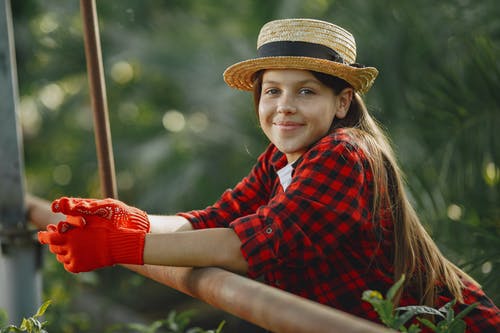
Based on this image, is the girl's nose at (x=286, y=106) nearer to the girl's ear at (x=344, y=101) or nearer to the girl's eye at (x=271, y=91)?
the girl's eye at (x=271, y=91)

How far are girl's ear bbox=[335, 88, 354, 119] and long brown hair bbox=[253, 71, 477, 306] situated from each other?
2.5 inches

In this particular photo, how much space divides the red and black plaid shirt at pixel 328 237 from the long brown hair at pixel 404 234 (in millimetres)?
26

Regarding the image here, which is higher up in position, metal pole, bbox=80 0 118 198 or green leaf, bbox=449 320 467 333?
metal pole, bbox=80 0 118 198

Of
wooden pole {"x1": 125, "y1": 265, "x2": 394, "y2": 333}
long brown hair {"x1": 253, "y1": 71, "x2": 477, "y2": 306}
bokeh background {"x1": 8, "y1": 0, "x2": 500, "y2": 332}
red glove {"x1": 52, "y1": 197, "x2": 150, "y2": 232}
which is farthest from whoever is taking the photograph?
bokeh background {"x1": 8, "y1": 0, "x2": 500, "y2": 332}

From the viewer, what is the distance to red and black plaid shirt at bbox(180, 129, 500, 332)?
5.14 feet

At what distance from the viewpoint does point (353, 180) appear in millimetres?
1650

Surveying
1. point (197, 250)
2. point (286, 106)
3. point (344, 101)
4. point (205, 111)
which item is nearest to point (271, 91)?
point (286, 106)

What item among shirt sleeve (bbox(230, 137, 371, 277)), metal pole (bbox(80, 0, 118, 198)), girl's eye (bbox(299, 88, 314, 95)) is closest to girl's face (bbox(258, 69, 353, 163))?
girl's eye (bbox(299, 88, 314, 95))

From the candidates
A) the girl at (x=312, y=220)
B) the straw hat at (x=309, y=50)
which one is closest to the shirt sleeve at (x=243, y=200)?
the girl at (x=312, y=220)

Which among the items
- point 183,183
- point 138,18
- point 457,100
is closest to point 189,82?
point 183,183

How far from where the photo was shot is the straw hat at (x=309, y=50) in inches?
71.4

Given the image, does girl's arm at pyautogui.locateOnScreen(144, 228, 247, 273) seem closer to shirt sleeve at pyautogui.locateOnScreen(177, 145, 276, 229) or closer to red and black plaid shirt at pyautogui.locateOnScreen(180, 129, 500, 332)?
red and black plaid shirt at pyautogui.locateOnScreen(180, 129, 500, 332)

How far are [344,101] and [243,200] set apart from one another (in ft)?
1.50

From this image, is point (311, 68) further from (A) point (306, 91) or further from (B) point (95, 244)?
(B) point (95, 244)
